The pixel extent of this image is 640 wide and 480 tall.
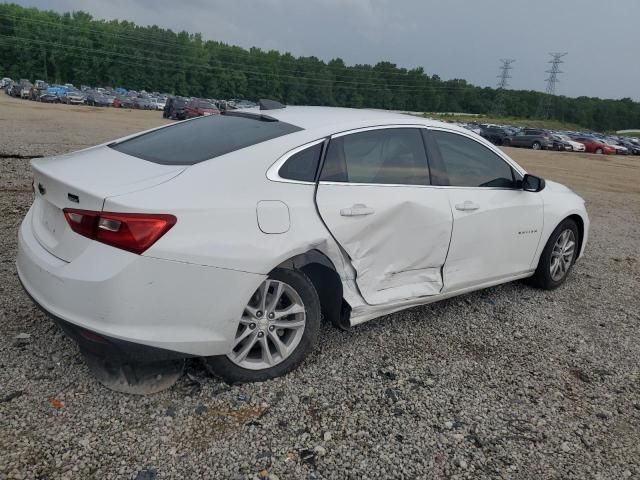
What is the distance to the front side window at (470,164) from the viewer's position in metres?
3.87

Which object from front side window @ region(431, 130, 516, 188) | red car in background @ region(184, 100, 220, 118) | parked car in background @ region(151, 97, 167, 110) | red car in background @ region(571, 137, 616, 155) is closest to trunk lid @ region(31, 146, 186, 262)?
front side window @ region(431, 130, 516, 188)

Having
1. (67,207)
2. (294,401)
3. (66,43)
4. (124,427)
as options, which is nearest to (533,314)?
(294,401)

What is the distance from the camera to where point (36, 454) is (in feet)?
7.68

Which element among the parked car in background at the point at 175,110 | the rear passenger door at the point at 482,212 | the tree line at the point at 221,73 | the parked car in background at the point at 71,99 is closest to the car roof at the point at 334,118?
the rear passenger door at the point at 482,212

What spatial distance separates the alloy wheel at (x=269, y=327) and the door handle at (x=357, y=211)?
557 mm

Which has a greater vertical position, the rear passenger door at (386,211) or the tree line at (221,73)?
the tree line at (221,73)

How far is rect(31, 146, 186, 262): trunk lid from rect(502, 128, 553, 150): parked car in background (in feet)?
136

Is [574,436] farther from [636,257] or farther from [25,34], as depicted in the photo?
[25,34]

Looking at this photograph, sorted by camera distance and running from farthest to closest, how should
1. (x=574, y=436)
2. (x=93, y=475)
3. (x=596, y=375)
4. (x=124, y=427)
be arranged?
1. (x=596, y=375)
2. (x=574, y=436)
3. (x=124, y=427)
4. (x=93, y=475)

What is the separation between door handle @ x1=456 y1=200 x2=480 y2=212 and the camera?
377 cm

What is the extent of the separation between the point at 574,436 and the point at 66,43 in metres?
123

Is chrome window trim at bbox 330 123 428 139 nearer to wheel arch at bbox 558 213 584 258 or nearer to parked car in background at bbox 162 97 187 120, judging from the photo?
wheel arch at bbox 558 213 584 258

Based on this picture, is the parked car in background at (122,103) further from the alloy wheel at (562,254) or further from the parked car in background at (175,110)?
the alloy wheel at (562,254)

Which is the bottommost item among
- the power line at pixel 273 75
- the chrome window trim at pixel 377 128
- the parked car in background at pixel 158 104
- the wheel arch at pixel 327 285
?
the parked car in background at pixel 158 104
